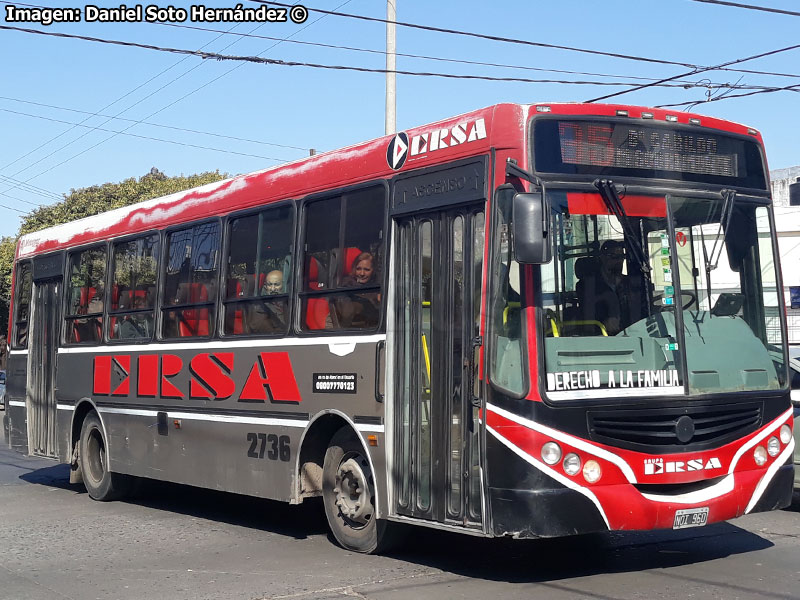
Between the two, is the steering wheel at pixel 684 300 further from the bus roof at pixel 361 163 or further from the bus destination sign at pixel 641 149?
the bus roof at pixel 361 163

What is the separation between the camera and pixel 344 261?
9.27 metres

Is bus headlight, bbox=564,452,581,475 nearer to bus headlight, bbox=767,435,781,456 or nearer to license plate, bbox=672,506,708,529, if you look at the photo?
license plate, bbox=672,506,708,529

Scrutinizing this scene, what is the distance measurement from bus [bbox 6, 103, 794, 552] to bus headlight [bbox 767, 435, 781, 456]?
0.04ft

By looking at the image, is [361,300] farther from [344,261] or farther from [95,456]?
[95,456]

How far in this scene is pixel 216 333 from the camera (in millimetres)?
10875

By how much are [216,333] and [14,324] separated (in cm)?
577

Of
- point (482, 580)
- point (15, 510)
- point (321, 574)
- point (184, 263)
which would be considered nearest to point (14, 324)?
point (15, 510)

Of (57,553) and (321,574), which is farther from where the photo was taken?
(57,553)

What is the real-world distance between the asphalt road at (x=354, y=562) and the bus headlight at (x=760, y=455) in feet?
2.56

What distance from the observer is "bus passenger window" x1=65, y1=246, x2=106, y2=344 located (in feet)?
43.7

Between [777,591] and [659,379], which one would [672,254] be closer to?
[659,379]

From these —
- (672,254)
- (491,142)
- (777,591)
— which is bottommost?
(777,591)

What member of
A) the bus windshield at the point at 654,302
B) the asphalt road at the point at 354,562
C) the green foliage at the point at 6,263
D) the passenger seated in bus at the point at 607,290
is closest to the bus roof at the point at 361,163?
the bus windshield at the point at 654,302

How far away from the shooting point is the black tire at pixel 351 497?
8.84 metres
